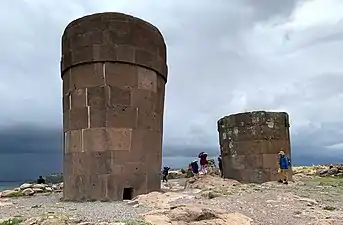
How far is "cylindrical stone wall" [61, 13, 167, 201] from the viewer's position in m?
13.9

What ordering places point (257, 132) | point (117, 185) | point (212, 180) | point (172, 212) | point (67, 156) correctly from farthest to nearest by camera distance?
point (257, 132)
point (212, 180)
point (67, 156)
point (117, 185)
point (172, 212)

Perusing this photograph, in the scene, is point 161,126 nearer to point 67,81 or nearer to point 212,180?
point 67,81

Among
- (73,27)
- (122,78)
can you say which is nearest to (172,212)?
(122,78)

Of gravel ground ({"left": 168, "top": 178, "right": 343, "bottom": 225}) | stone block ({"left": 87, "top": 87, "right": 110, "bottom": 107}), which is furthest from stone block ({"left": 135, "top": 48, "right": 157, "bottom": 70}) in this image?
gravel ground ({"left": 168, "top": 178, "right": 343, "bottom": 225})

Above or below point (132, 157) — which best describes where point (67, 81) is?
above

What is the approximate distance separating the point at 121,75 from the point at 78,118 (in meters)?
2.14

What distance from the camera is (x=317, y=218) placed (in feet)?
28.7

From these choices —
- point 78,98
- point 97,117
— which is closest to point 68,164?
point 97,117

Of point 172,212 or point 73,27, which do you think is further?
point 73,27

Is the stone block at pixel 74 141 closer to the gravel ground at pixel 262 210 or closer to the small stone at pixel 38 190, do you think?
the gravel ground at pixel 262 210

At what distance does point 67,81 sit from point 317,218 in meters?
10.1

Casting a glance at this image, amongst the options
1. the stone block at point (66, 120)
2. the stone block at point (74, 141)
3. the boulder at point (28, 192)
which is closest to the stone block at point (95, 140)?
the stone block at point (74, 141)

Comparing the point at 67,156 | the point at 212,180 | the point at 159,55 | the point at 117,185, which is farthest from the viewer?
the point at 212,180

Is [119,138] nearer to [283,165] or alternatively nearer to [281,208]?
[281,208]
